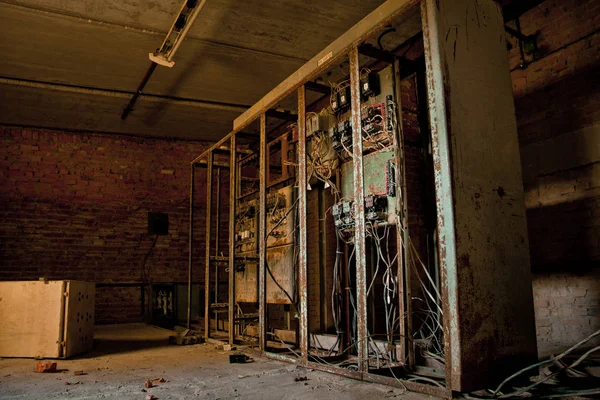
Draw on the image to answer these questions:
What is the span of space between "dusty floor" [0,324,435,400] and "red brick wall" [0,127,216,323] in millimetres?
3480

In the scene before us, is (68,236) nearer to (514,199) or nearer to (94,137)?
(94,137)

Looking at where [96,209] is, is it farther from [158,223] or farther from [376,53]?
[376,53]

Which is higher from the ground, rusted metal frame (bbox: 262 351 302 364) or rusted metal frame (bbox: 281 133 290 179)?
rusted metal frame (bbox: 281 133 290 179)

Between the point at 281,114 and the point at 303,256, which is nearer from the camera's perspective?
the point at 303,256

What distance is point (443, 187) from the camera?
2.42 meters

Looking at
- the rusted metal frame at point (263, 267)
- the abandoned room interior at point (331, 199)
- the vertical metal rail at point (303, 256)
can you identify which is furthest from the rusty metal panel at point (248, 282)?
the vertical metal rail at point (303, 256)

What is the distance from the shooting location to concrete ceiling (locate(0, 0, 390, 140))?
15.1 ft

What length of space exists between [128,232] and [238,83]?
3462 millimetres

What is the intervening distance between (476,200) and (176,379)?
88.2 inches

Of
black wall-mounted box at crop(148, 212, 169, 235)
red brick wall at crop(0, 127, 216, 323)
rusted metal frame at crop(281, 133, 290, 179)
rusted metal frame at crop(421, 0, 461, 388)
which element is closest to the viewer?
rusted metal frame at crop(421, 0, 461, 388)

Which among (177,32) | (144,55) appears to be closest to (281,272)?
(177,32)

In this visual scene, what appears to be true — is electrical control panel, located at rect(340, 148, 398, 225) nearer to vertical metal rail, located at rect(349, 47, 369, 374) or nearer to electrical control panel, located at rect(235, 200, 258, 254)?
vertical metal rail, located at rect(349, 47, 369, 374)

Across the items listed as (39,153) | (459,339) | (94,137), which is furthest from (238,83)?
(459,339)

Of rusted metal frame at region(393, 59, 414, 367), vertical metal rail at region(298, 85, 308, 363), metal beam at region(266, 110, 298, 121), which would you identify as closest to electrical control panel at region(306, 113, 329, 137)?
vertical metal rail at region(298, 85, 308, 363)
